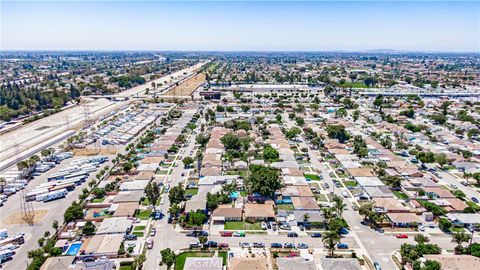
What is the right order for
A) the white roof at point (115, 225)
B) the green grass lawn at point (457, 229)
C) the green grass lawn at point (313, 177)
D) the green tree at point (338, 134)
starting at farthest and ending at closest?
1. the green tree at point (338, 134)
2. the green grass lawn at point (313, 177)
3. the green grass lawn at point (457, 229)
4. the white roof at point (115, 225)

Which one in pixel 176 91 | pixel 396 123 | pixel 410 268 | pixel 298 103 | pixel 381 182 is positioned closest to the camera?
pixel 410 268

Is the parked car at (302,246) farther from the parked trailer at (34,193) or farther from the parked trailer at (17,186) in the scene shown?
the parked trailer at (17,186)

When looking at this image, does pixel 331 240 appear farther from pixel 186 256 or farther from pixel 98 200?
pixel 98 200

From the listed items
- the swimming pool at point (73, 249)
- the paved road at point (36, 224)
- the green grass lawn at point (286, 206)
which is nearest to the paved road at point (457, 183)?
the green grass lawn at point (286, 206)

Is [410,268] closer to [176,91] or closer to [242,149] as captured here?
[242,149]

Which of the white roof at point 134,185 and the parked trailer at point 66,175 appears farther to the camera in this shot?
the parked trailer at point 66,175

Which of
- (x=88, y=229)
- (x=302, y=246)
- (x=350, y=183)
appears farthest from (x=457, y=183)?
(x=88, y=229)

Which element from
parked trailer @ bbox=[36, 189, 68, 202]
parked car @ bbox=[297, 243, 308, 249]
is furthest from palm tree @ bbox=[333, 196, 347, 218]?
parked trailer @ bbox=[36, 189, 68, 202]

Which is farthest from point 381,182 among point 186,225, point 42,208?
point 42,208
